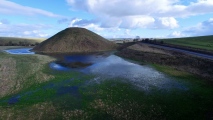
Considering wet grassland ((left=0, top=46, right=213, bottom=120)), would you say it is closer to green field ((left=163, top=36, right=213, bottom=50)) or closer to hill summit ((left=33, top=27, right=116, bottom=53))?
green field ((left=163, top=36, right=213, bottom=50))

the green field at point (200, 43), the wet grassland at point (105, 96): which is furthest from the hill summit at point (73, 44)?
the wet grassland at point (105, 96)

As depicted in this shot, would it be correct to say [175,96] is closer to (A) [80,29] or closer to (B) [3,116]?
(B) [3,116]

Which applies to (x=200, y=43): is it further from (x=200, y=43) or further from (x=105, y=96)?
(x=105, y=96)

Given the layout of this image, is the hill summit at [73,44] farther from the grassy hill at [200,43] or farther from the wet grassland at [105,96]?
the wet grassland at [105,96]

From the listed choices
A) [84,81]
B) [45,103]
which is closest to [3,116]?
[45,103]

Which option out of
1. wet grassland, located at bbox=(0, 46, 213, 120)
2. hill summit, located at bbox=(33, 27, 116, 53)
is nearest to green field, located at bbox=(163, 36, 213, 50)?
hill summit, located at bbox=(33, 27, 116, 53)

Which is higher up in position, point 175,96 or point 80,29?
point 80,29
